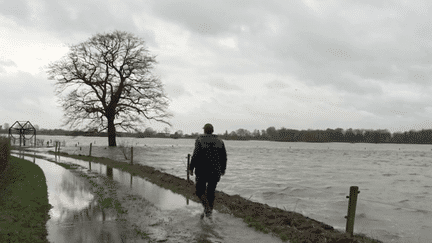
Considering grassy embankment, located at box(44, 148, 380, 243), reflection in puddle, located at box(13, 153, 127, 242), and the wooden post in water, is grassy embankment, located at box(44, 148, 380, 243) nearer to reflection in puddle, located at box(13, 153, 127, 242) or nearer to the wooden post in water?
the wooden post in water

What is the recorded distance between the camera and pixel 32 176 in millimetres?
13070

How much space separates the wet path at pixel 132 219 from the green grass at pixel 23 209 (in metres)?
0.23

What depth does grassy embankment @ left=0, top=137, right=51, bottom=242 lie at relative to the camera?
5.66 m

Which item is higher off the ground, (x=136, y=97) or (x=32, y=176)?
(x=136, y=97)

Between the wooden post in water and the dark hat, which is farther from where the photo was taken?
the dark hat

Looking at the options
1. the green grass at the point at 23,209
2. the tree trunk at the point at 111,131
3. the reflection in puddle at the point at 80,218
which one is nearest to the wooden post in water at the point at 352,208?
the reflection in puddle at the point at 80,218

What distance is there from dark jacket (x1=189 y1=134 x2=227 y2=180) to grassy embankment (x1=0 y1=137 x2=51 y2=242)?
10.6 feet

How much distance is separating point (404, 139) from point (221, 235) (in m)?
169

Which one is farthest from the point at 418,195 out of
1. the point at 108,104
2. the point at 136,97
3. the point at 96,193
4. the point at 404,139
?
the point at 404,139

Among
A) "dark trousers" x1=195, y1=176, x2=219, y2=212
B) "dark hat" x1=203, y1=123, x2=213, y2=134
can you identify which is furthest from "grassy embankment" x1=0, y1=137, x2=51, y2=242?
"dark hat" x1=203, y1=123, x2=213, y2=134

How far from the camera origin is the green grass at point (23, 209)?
18.5 feet

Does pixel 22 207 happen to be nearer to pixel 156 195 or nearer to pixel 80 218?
pixel 80 218

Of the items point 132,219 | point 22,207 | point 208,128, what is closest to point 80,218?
point 132,219

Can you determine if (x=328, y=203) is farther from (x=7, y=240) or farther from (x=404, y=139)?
(x=404, y=139)
